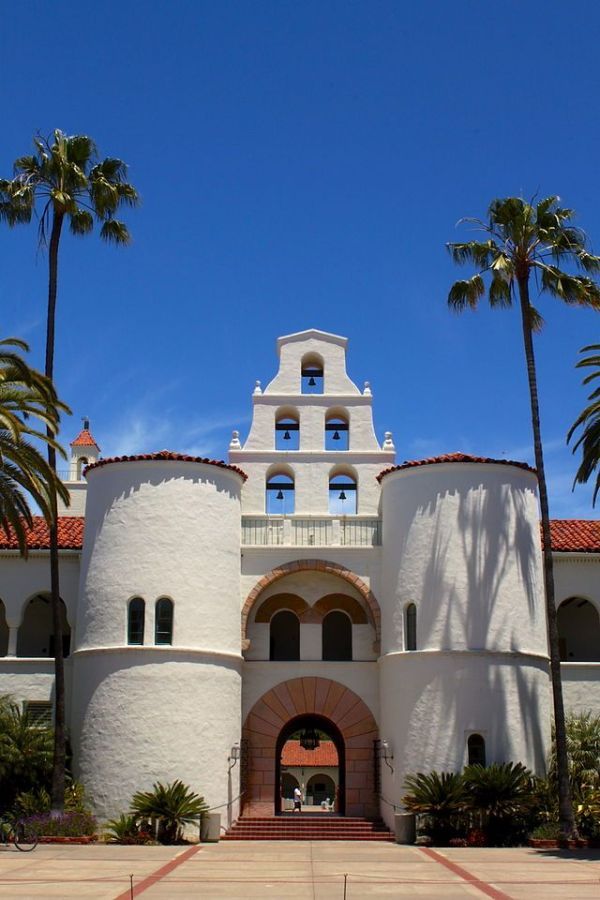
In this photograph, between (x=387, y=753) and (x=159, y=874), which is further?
(x=387, y=753)

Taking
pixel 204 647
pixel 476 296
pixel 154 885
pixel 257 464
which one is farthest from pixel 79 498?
pixel 154 885

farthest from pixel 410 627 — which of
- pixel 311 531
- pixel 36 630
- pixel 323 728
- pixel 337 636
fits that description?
pixel 36 630

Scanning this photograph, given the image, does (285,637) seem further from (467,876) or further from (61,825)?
(467,876)

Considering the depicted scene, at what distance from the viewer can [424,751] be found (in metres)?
27.4

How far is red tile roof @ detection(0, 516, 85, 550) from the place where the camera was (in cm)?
3116

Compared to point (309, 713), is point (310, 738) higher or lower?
lower

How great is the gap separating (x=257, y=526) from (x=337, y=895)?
1548 cm

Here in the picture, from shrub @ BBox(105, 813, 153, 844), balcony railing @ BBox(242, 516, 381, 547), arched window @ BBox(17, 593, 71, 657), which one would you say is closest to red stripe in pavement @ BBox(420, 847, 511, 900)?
shrub @ BBox(105, 813, 153, 844)

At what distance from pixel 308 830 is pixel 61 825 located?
644 cm

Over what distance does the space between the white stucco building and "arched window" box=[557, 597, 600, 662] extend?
0.22 meters

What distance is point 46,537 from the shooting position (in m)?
31.7

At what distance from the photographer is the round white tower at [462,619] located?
90.1ft

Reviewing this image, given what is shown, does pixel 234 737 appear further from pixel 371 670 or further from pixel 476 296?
pixel 476 296

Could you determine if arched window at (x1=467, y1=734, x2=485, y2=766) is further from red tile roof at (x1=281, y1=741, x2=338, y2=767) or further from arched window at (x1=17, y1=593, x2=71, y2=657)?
red tile roof at (x1=281, y1=741, x2=338, y2=767)
